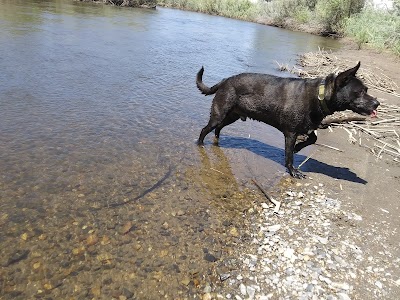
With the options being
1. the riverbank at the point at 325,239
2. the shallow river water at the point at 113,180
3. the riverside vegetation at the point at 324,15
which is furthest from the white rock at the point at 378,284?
the riverside vegetation at the point at 324,15

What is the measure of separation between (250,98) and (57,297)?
452cm

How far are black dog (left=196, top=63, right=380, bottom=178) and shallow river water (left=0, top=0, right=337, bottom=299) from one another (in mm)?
843

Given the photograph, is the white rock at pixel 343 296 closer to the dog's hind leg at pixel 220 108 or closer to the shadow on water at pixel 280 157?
the shadow on water at pixel 280 157

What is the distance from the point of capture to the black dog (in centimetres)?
550

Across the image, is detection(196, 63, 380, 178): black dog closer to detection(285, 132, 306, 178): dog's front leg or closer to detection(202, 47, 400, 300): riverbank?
detection(285, 132, 306, 178): dog's front leg

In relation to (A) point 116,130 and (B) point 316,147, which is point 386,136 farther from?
(A) point 116,130

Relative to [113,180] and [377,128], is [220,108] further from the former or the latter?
[377,128]

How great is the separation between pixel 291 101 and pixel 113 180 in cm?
339

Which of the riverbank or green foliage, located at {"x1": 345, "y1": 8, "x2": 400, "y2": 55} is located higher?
green foliage, located at {"x1": 345, "y1": 8, "x2": 400, "y2": 55}

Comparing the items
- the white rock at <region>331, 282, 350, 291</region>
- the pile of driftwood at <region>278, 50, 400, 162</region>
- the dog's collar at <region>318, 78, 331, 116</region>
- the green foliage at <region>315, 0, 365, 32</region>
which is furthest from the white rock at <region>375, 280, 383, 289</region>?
the green foliage at <region>315, 0, 365, 32</region>

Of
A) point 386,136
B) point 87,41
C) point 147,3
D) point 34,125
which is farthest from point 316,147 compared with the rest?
point 147,3

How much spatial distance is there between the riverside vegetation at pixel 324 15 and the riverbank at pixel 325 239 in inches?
704

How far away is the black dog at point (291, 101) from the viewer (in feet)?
18.1

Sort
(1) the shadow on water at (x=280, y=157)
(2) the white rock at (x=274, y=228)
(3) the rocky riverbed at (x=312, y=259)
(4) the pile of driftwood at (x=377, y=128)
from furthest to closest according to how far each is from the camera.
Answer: (4) the pile of driftwood at (x=377, y=128)
(1) the shadow on water at (x=280, y=157)
(2) the white rock at (x=274, y=228)
(3) the rocky riverbed at (x=312, y=259)
